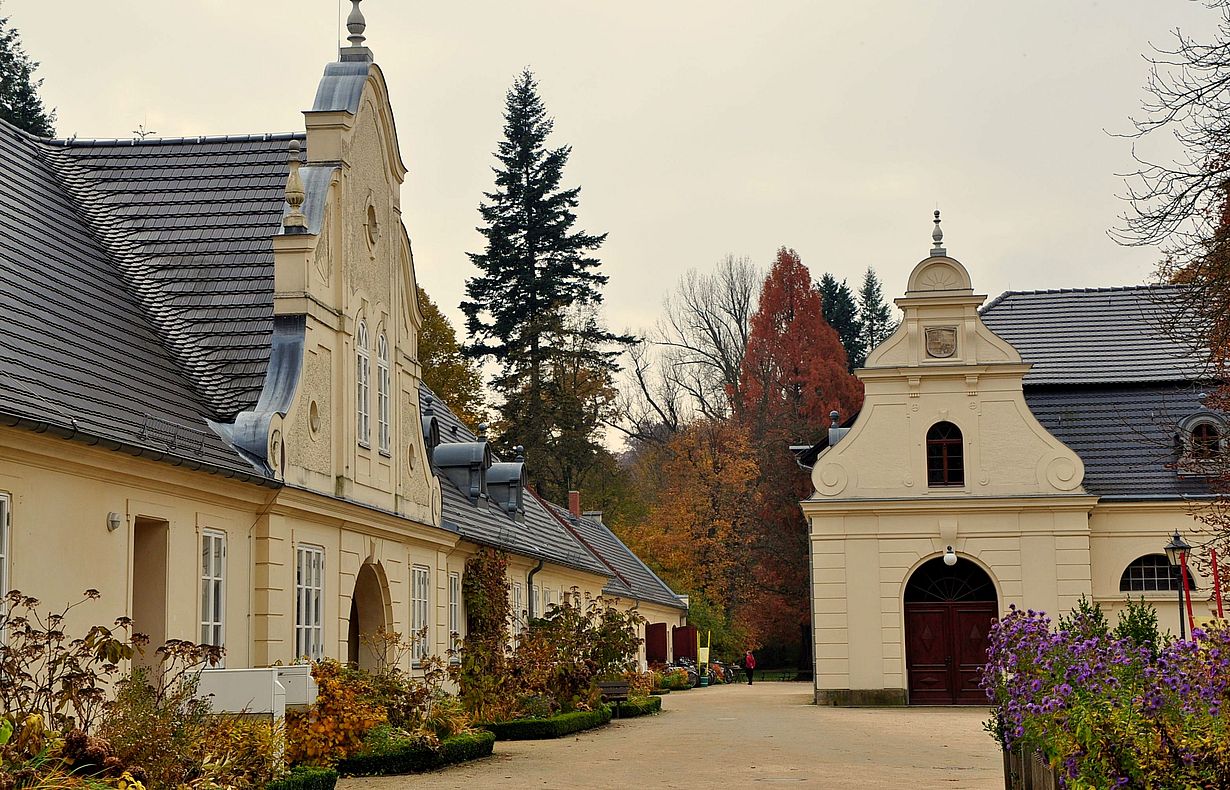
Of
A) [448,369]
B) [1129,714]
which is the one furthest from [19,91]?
[1129,714]

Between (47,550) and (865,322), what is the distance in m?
76.2

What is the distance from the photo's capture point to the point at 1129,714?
9.16 m

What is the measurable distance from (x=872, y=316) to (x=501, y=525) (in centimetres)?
5934

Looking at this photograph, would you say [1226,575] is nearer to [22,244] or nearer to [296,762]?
[296,762]

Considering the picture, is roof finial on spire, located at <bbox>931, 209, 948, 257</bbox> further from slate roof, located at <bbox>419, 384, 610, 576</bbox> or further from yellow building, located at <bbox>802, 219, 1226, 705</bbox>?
slate roof, located at <bbox>419, 384, 610, 576</bbox>

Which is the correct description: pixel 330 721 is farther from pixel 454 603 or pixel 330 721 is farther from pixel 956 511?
pixel 956 511

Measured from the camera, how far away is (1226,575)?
18516mm

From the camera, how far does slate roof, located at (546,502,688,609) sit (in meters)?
47.0

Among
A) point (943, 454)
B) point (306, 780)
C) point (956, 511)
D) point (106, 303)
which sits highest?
point (106, 303)

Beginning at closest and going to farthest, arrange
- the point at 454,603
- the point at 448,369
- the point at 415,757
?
the point at 415,757 < the point at 454,603 < the point at 448,369

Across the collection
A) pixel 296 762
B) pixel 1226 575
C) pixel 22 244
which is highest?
pixel 22 244

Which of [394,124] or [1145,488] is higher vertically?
[394,124]

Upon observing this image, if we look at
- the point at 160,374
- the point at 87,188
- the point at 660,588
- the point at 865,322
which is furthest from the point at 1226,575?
the point at 865,322

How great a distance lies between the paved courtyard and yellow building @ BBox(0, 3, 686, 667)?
9.61 feet
